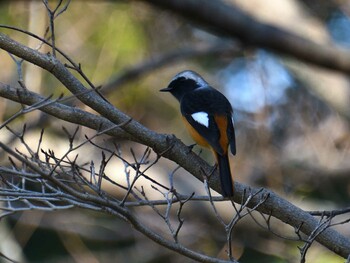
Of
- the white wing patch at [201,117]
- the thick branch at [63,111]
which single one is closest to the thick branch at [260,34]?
the white wing patch at [201,117]

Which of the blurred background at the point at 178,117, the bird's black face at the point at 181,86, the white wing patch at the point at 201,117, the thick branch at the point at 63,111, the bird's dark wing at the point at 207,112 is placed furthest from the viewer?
the blurred background at the point at 178,117

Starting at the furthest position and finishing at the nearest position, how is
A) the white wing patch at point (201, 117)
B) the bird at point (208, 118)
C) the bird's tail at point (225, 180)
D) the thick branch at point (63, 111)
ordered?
the white wing patch at point (201, 117)
the bird at point (208, 118)
the bird's tail at point (225, 180)
the thick branch at point (63, 111)

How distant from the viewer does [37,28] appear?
26.5ft

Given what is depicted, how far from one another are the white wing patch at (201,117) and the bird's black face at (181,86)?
0.79m

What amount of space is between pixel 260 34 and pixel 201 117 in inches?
113

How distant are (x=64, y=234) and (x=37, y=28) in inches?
125

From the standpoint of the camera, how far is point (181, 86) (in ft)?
18.7

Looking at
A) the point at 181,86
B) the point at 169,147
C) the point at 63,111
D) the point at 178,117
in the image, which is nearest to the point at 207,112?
the point at 181,86

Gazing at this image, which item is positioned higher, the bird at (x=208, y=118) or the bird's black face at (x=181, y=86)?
the bird's black face at (x=181, y=86)

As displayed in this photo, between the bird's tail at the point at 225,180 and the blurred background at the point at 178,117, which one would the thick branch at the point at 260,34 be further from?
the bird's tail at the point at 225,180

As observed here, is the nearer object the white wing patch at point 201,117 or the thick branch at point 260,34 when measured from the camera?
the white wing patch at point 201,117

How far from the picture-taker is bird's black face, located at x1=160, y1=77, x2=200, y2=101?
18.6 ft

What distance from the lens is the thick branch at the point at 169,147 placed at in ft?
11.2

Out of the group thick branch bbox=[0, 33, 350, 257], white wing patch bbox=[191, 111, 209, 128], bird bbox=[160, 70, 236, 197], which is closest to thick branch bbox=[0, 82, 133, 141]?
thick branch bbox=[0, 33, 350, 257]
